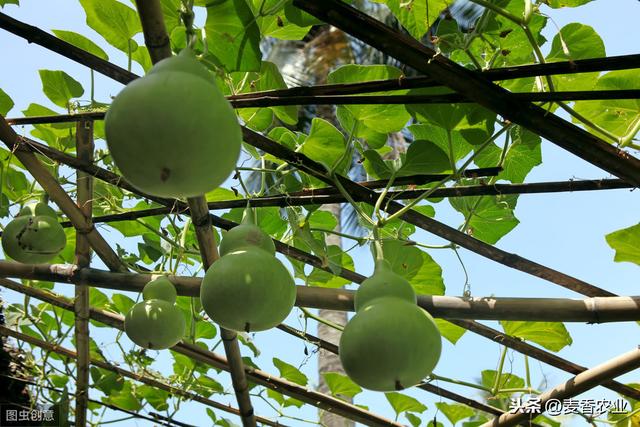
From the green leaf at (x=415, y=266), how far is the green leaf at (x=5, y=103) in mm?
1140

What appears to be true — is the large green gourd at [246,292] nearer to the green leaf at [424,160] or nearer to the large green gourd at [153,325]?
the large green gourd at [153,325]

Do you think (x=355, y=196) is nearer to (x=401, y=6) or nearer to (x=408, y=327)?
(x=401, y=6)

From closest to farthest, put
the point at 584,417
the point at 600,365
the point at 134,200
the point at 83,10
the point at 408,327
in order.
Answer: the point at 408,327, the point at 83,10, the point at 600,365, the point at 584,417, the point at 134,200

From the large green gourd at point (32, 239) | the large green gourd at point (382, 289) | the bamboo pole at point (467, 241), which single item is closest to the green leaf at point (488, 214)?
the bamboo pole at point (467, 241)

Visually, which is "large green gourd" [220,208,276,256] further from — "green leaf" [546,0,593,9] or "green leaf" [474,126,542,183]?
"green leaf" [546,0,593,9]

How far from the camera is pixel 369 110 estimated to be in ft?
4.80

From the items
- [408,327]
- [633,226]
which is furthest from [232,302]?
[633,226]

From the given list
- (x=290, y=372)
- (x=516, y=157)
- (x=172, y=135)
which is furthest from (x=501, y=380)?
(x=172, y=135)

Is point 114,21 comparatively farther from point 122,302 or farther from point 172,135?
point 122,302

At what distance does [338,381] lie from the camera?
2664mm

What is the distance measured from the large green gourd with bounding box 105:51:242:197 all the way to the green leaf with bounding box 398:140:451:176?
0.79 metres

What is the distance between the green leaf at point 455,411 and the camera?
262 cm

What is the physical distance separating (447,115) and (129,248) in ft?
4.54

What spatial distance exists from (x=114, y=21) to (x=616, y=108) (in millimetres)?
1170
